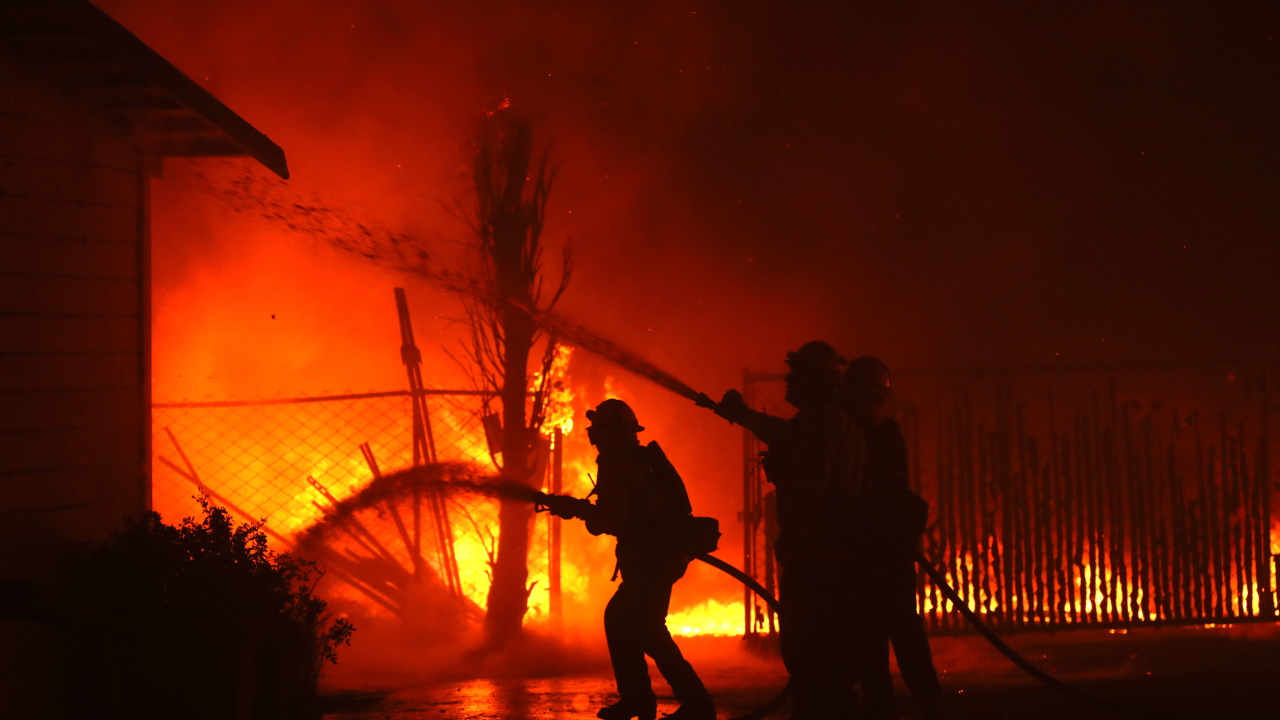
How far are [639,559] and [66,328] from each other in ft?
10.8

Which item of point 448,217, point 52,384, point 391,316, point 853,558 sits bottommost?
point 853,558

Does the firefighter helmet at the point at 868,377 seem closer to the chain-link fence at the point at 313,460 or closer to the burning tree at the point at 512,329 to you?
the burning tree at the point at 512,329

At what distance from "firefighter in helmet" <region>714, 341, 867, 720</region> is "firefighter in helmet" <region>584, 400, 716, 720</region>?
0.55 metres

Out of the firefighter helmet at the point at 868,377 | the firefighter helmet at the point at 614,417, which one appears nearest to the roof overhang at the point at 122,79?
the firefighter helmet at the point at 614,417

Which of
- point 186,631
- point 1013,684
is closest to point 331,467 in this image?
point 186,631

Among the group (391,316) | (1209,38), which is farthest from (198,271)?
(1209,38)

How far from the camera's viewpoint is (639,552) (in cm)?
581

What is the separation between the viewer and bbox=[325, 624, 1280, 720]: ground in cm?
668

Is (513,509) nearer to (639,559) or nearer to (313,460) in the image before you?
(313,460)

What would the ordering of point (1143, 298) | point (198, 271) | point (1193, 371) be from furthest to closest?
point (1143, 298) → point (1193, 371) → point (198, 271)

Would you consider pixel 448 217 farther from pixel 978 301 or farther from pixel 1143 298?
pixel 1143 298

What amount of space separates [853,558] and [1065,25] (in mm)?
10229

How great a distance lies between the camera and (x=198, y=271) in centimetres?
1139

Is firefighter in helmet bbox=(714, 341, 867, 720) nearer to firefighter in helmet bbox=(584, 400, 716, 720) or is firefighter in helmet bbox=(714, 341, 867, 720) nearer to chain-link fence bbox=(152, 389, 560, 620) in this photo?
firefighter in helmet bbox=(584, 400, 716, 720)
